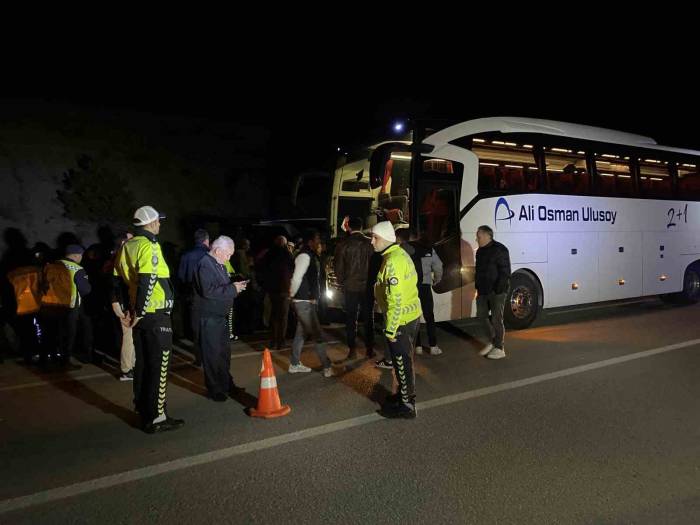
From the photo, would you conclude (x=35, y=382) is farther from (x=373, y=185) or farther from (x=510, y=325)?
(x=510, y=325)

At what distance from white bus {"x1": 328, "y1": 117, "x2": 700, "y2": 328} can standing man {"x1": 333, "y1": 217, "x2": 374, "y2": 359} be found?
0.91m

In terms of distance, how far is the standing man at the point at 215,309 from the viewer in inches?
232

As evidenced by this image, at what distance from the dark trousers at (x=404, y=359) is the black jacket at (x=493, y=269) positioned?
290 centimetres

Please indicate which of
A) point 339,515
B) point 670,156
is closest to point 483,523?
point 339,515

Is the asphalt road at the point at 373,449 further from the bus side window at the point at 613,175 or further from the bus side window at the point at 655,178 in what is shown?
the bus side window at the point at 655,178

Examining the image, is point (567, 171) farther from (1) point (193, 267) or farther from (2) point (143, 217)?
(2) point (143, 217)

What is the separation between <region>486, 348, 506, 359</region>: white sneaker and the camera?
7918 millimetres

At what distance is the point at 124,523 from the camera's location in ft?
11.5

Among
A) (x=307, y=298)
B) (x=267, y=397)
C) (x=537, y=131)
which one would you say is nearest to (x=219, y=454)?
(x=267, y=397)

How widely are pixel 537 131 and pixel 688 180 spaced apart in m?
5.53

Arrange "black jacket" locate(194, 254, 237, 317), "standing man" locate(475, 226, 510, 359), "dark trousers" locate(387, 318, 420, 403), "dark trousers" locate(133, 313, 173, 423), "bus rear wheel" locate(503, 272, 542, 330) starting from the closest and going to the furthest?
"dark trousers" locate(133, 313, 173, 423) → "dark trousers" locate(387, 318, 420, 403) → "black jacket" locate(194, 254, 237, 317) → "standing man" locate(475, 226, 510, 359) → "bus rear wheel" locate(503, 272, 542, 330)

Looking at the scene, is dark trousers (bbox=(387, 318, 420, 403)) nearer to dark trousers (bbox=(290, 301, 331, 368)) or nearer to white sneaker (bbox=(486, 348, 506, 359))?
dark trousers (bbox=(290, 301, 331, 368))

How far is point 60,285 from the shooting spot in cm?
773

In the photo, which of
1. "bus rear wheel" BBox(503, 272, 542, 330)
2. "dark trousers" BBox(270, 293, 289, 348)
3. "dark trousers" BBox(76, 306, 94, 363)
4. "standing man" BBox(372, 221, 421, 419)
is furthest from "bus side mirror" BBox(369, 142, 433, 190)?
"dark trousers" BBox(76, 306, 94, 363)
